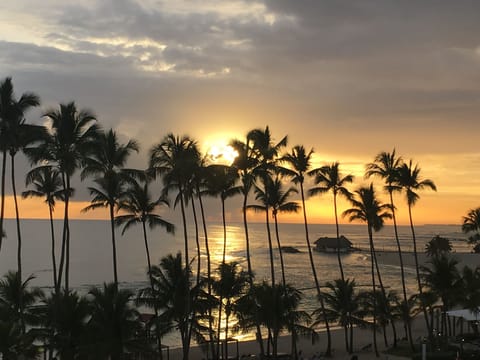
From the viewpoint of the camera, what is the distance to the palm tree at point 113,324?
2312 centimetres

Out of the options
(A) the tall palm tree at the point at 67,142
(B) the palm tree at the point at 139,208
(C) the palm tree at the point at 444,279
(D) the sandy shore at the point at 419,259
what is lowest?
(D) the sandy shore at the point at 419,259

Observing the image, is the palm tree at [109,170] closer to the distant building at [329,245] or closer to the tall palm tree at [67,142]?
the tall palm tree at [67,142]

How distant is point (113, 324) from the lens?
2338cm

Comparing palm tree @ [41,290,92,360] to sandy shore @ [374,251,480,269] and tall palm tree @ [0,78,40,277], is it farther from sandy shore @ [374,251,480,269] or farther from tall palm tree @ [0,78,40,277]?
sandy shore @ [374,251,480,269]

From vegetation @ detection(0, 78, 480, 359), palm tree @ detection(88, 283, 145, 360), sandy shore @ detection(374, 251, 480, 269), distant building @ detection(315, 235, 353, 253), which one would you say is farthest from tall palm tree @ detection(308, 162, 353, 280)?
distant building @ detection(315, 235, 353, 253)

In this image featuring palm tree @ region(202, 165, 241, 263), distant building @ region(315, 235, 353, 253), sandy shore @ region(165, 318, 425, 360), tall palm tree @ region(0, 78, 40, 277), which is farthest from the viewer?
distant building @ region(315, 235, 353, 253)

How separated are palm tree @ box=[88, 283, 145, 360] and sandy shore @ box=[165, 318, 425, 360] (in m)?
17.0

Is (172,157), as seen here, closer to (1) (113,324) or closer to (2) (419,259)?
(1) (113,324)

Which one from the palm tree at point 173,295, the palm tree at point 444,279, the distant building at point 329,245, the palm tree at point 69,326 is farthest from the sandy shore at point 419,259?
the palm tree at point 69,326

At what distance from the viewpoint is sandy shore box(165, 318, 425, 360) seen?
127 feet

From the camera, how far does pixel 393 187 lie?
40.6 meters

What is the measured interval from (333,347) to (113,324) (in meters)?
28.2

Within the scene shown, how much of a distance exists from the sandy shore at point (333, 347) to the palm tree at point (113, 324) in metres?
17.0

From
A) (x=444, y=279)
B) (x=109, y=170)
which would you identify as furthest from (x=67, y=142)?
(x=444, y=279)
